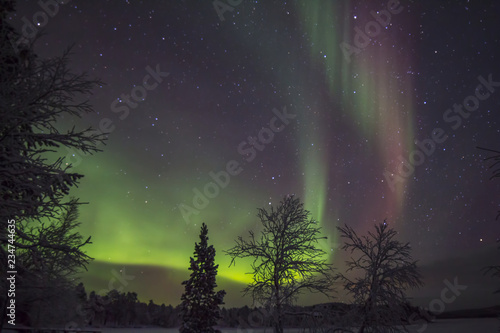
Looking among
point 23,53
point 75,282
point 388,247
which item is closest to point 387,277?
point 388,247

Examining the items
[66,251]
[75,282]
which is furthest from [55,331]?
[66,251]

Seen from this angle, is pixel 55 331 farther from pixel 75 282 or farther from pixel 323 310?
pixel 323 310

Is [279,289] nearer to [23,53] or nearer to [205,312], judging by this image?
[23,53]

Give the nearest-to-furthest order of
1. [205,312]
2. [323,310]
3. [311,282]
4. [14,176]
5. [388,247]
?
[14,176]
[388,247]
[323,310]
[311,282]
[205,312]

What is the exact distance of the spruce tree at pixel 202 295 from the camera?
2955 centimetres

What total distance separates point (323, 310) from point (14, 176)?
10631 mm

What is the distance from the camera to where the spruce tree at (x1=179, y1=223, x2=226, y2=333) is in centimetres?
2955

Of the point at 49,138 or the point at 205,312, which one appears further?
the point at 205,312

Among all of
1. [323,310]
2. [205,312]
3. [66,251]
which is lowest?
[205,312]

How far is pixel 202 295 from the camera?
30.4m

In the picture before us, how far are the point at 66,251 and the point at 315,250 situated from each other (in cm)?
989

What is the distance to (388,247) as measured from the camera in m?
10.8

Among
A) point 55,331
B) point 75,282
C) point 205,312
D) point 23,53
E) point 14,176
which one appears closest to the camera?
point 14,176

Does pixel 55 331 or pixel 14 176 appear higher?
pixel 14 176
